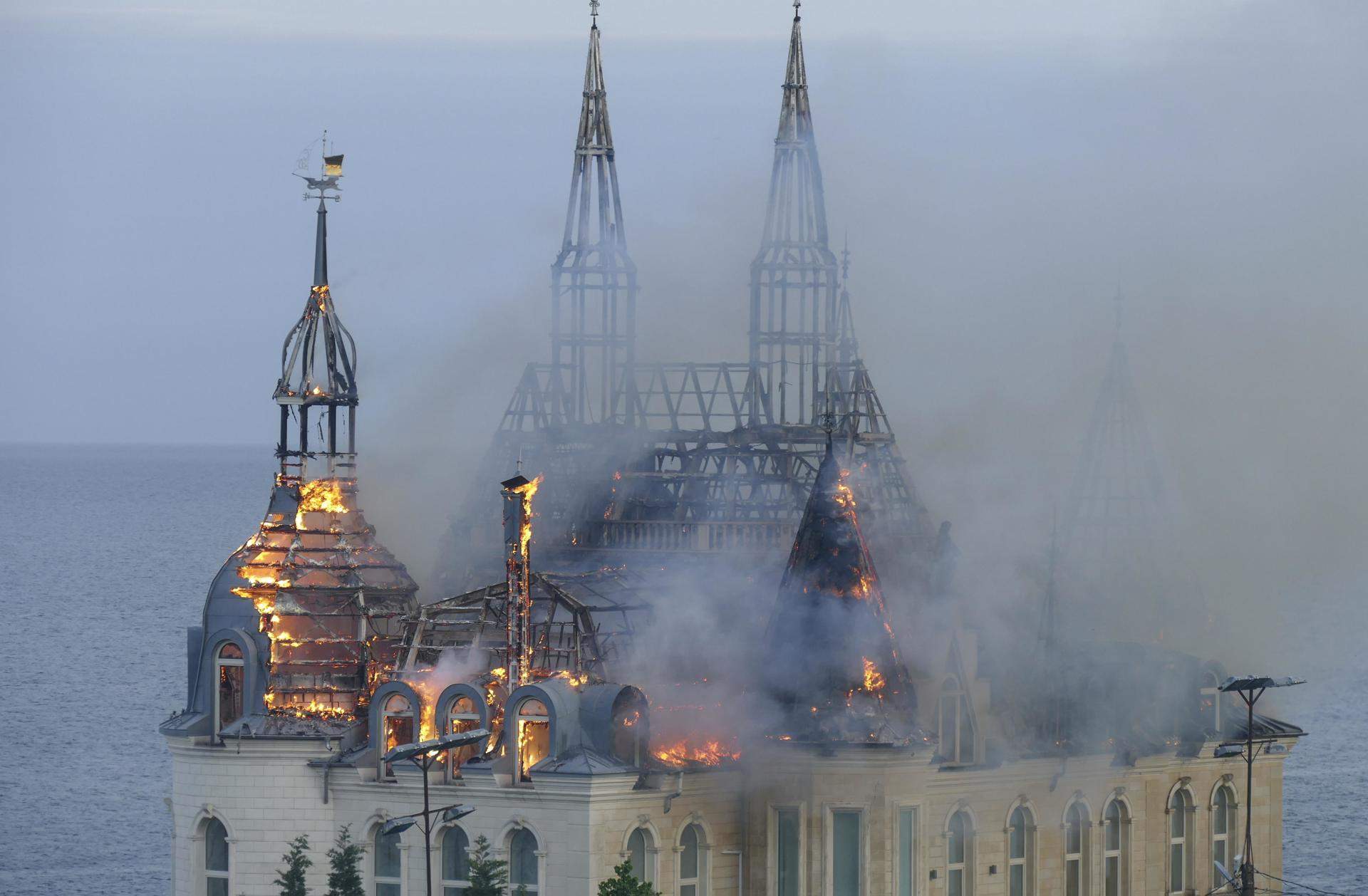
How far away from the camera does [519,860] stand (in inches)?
4151

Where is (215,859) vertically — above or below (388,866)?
below

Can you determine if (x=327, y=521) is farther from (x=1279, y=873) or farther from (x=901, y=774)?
(x=1279, y=873)

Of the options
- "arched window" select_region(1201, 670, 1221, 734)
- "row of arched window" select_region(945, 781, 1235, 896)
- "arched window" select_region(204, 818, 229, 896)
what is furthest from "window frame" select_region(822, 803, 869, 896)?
"arched window" select_region(204, 818, 229, 896)

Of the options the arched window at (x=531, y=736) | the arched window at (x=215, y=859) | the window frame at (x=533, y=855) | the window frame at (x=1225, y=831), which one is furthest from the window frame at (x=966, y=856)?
the arched window at (x=215, y=859)

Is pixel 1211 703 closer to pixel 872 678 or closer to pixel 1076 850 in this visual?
pixel 1076 850

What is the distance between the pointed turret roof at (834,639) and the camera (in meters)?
106

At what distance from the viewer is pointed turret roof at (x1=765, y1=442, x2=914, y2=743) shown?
106 meters

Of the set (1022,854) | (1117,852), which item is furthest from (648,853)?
(1117,852)

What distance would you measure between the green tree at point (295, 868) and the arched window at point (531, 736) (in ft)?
28.9

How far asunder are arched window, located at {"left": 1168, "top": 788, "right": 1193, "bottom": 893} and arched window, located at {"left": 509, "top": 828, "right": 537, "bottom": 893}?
88.0 ft

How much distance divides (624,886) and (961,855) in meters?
16.2

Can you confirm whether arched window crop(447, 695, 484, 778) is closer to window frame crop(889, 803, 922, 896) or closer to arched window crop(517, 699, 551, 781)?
arched window crop(517, 699, 551, 781)

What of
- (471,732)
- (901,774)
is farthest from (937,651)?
(471,732)

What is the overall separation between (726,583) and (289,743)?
17.1 meters
